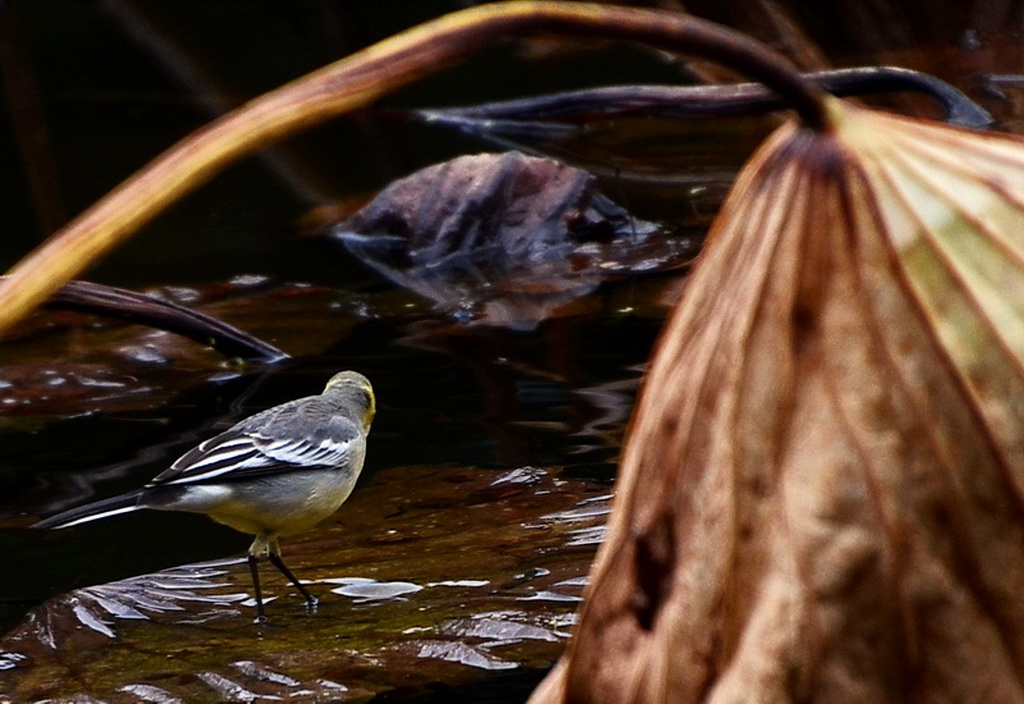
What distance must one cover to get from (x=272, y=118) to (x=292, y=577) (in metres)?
3.51

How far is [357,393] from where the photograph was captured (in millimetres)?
5230

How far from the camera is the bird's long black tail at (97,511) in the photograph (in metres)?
4.53

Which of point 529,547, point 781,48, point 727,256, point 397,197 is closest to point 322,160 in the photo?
point 397,197

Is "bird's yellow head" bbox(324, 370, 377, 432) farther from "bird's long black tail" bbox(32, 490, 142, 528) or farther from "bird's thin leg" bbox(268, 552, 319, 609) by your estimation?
"bird's long black tail" bbox(32, 490, 142, 528)

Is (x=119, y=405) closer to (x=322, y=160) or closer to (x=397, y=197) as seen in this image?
(x=397, y=197)

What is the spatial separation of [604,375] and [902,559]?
425 cm

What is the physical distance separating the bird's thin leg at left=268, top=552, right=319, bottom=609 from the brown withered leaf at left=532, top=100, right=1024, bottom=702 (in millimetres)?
2924

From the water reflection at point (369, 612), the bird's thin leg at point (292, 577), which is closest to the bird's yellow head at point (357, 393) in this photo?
the water reflection at point (369, 612)

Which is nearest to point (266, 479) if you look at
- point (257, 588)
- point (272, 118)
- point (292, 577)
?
point (292, 577)

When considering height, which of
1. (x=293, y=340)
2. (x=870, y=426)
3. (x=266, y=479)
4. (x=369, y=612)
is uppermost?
(x=870, y=426)

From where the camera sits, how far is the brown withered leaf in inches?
53.8

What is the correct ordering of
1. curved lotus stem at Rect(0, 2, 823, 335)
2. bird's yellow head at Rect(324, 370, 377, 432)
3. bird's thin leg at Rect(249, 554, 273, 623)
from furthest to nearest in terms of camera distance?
bird's yellow head at Rect(324, 370, 377, 432)
bird's thin leg at Rect(249, 554, 273, 623)
curved lotus stem at Rect(0, 2, 823, 335)

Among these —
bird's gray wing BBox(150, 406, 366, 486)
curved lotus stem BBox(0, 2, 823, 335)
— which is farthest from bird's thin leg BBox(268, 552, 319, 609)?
curved lotus stem BBox(0, 2, 823, 335)

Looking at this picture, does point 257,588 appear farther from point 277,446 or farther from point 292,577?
point 277,446
